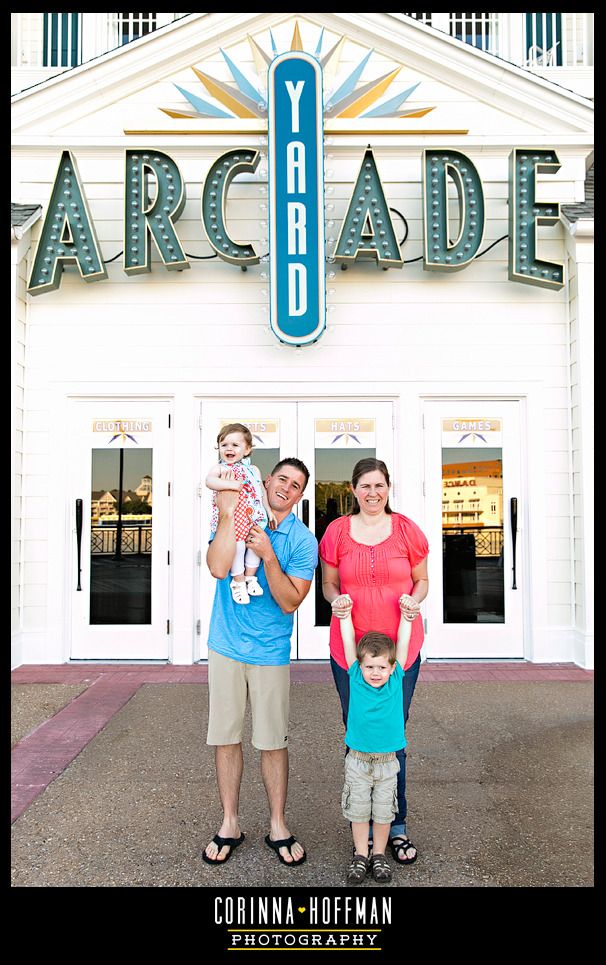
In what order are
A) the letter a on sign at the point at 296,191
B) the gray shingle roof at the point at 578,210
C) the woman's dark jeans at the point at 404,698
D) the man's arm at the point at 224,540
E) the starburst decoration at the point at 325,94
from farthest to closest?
the starburst decoration at the point at 325,94 < the gray shingle roof at the point at 578,210 < the letter a on sign at the point at 296,191 < the woman's dark jeans at the point at 404,698 < the man's arm at the point at 224,540

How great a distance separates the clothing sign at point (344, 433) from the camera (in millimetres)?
6324

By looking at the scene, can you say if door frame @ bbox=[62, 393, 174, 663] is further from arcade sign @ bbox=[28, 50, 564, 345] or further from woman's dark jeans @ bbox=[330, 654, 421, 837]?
woman's dark jeans @ bbox=[330, 654, 421, 837]

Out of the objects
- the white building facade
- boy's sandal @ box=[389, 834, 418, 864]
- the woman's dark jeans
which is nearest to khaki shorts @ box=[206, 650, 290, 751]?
the woman's dark jeans

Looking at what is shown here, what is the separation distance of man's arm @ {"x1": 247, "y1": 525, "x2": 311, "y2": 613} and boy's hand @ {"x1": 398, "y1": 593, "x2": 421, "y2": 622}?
1.37 feet

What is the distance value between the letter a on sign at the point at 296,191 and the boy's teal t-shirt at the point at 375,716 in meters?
3.98

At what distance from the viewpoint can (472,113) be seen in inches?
257

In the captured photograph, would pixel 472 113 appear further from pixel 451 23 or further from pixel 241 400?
pixel 241 400

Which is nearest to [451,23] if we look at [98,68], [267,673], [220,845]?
[98,68]

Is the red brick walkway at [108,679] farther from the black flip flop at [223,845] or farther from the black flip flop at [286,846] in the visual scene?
the black flip flop at [286,846]

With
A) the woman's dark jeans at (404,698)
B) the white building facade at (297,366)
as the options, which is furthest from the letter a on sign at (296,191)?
the woman's dark jeans at (404,698)

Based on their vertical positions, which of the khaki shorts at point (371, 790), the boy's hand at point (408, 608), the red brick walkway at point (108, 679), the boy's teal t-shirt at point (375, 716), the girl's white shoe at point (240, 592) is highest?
the girl's white shoe at point (240, 592)

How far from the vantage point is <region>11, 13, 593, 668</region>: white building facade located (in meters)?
6.23

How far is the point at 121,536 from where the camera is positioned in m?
6.33

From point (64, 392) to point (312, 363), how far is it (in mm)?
2473
